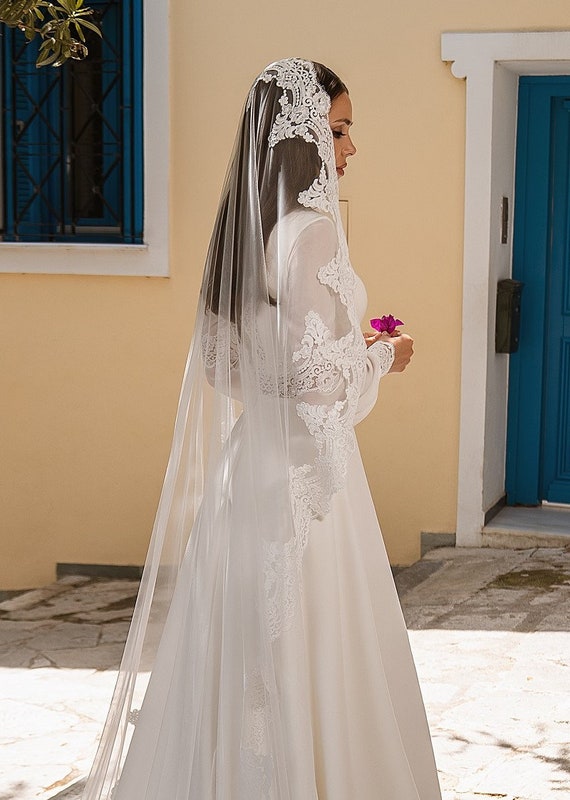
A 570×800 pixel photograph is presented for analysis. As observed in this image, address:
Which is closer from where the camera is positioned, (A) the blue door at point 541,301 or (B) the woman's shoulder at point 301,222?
(B) the woman's shoulder at point 301,222

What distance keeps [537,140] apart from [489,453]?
1.65 meters

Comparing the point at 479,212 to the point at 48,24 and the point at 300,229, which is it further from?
the point at 48,24

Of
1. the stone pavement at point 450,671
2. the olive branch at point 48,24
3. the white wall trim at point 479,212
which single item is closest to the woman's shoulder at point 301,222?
the olive branch at point 48,24

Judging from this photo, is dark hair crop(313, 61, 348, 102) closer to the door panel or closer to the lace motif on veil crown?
the lace motif on veil crown

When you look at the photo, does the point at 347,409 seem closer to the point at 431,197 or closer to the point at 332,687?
the point at 332,687

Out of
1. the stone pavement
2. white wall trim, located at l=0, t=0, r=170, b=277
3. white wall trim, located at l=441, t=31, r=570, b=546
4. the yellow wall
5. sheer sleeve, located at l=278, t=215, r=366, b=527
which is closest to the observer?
sheer sleeve, located at l=278, t=215, r=366, b=527

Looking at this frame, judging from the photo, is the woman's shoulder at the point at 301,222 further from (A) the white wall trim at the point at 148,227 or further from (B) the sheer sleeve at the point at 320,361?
(A) the white wall trim at the point at 148,227

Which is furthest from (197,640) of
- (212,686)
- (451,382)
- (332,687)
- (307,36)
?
(307,36)

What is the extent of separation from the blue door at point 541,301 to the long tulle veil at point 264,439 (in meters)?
3.65

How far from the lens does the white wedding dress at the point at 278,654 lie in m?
2.45

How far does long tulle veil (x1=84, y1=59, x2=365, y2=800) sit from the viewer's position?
245cm

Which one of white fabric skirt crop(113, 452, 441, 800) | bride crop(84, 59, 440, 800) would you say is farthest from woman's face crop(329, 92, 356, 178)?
white fabric skirt crop(113, 452, 441, 800)

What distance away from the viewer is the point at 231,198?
254 centimetres

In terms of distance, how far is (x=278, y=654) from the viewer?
2.50m
